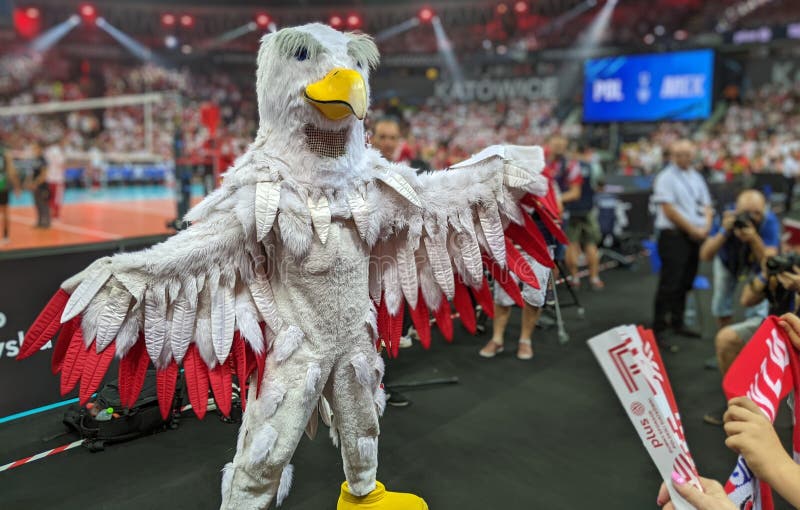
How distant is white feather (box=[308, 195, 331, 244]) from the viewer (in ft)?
5.54

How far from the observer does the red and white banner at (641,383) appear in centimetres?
82

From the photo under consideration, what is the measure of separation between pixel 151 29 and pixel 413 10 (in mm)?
10033

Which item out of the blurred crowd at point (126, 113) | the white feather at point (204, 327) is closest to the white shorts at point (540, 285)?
the white feather at point (204, 327)

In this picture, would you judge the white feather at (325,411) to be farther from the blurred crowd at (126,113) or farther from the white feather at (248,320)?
the blurred crowd at (126,113)

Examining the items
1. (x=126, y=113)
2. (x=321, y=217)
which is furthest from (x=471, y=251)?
(x=126, y=113)

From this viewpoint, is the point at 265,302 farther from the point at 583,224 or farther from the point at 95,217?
the point at 95,217

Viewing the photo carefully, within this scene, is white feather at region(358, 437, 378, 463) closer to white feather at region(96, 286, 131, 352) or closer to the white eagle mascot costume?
the white eagle mascot costume

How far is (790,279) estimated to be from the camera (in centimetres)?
271

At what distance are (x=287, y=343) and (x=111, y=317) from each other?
464 mm

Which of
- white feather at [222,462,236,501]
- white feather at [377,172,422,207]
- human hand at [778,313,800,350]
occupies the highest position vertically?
white feather at [377,172,422,207]

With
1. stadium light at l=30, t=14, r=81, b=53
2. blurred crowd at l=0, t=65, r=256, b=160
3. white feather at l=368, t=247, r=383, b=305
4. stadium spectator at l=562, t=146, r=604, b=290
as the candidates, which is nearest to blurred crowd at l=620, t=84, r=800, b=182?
stadium spectator at l=562, t=146, r=604, b=290

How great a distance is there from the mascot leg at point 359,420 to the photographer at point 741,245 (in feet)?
8.98

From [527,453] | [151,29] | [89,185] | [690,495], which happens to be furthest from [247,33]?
[690,495]

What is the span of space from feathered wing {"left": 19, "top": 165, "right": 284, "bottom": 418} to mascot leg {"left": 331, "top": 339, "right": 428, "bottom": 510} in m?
0.26
